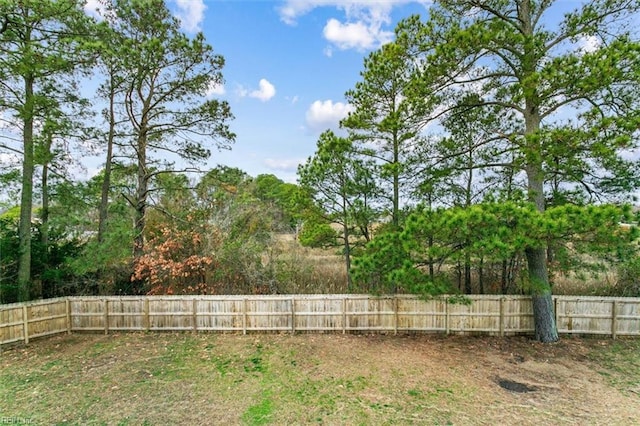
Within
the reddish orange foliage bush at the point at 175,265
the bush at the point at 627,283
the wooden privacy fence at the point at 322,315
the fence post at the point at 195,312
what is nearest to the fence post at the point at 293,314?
the wooden privacy fence at the point at 322,315

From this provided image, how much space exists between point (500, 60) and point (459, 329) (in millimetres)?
6525

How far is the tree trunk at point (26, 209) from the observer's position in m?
7.42

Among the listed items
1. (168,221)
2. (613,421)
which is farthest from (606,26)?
(168,221)

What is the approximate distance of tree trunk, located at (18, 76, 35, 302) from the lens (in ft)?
24.3

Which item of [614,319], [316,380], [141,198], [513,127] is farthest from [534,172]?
[141,198]

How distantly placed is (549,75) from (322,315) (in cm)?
703

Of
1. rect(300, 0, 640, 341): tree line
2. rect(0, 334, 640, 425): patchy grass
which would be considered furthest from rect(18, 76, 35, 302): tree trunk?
rect(300, 0, 640, 341): tree line

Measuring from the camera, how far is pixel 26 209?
7.61m

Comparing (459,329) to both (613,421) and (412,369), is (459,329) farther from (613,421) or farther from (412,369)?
(613,421)

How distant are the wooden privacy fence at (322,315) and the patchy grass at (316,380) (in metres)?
0.33

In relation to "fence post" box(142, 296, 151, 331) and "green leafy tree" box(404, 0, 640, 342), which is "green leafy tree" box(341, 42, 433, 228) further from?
"fence post" box(142, 296, 151, 331)

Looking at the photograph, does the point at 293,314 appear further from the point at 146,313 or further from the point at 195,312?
the point at 146,313

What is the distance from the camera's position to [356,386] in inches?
198

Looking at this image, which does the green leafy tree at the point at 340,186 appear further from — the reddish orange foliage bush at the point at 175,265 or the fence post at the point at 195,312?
the fence post at the point at 195,312
